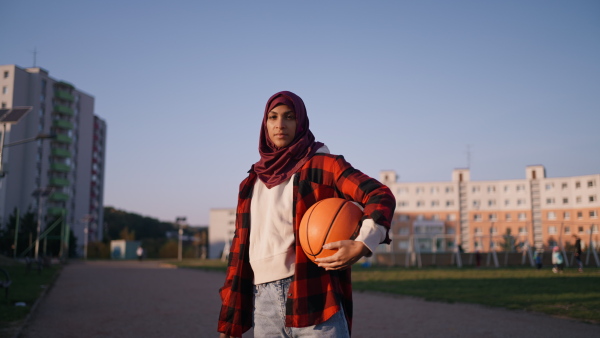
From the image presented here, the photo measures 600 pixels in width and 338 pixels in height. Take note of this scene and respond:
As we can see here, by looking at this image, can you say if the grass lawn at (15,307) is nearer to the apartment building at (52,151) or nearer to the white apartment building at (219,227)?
the apartment building at (52,151)

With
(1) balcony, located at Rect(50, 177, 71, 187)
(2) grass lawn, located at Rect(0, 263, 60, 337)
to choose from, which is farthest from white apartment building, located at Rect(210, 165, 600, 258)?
(2) grass lawn, located at Rect(0, 263, 60, 337)

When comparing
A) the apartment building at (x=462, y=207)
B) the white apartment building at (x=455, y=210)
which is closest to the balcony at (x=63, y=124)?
the white apartment building at (x=455, y=210)

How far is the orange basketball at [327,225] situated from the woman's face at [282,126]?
1.61 feet

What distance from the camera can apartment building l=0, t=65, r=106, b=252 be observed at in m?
75.9

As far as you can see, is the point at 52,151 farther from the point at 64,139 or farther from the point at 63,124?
the point at 63,124

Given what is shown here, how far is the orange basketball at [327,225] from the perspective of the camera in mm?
2588

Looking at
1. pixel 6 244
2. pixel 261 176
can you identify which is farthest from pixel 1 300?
pixel 6 244

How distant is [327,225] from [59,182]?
90.2m

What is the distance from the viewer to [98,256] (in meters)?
76.2

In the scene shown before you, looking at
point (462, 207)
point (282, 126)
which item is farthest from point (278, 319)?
point (462, 207)

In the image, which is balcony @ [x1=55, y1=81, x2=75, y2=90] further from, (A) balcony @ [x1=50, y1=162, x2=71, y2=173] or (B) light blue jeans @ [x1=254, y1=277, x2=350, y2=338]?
(B) light blue jeans @ [x1=254, y1=277, x2=350, y2=338]

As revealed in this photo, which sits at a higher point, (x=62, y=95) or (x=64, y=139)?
(x=62, y=95)

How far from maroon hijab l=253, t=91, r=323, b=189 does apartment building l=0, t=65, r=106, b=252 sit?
71083 millimetres

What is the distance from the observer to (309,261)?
2723mm
